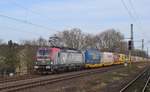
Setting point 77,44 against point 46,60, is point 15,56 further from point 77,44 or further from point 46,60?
point 77,44

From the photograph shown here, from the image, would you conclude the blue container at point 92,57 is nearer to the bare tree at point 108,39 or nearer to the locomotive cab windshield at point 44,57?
the locomotive cab windshield at point 44,57

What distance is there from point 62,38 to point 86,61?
6515cm

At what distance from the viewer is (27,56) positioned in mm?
54062

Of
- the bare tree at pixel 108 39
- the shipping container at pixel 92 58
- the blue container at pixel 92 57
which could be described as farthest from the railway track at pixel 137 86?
the bare tree at pixel 108 39

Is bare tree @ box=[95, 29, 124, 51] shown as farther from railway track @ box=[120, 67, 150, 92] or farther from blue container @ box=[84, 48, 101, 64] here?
railway track @ box=[120, 67, 150, 92]

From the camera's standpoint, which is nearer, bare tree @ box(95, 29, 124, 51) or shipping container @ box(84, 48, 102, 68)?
shipping container @ box(84, 48, 102, 68)

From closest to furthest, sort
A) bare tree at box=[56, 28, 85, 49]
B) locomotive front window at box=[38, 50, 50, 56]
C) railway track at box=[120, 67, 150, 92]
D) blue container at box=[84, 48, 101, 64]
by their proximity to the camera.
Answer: railway track at box=[120, 67, 150, 92]
locomotive front window at box=[38, 50, 50, 56]
blue container at box=[84, 48, 101, 64]
bare tree at box=[56, 28, 85, 49]

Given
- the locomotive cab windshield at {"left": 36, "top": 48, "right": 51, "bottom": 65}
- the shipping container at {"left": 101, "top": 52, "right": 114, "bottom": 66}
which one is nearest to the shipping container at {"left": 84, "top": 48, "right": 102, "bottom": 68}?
the shipping container at {"left": 101, "top": 52, "right": 114, "bottom": 66}

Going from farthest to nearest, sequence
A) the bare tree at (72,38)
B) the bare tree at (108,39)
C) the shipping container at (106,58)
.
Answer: the bare tree at (108,39), the bare tree at (72,38), the shipping container at (106,58)

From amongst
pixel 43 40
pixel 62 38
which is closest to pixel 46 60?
pixel 43 40

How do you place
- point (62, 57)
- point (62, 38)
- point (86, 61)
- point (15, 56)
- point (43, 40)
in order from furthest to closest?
point (62, 38), point (43, 40), point (86, 61), point (15, 56), point (62, 57)

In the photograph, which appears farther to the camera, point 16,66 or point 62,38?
point 62,38

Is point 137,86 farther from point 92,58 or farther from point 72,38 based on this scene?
point 72,38

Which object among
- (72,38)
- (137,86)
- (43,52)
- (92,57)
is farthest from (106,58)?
(72,38)
